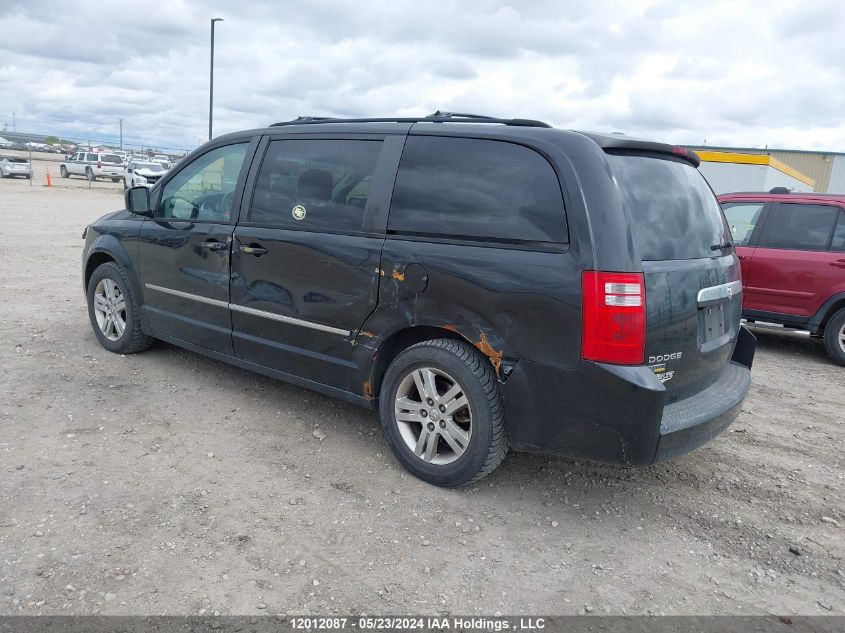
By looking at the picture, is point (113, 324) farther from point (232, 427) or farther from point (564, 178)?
point (564, 178)

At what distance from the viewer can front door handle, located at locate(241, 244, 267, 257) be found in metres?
4.23

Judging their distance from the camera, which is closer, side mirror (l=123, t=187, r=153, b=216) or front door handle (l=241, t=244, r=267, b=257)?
front door handle (l=241, t=244, r=267, b=257)

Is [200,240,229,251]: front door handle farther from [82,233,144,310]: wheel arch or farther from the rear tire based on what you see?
→ the rear tire

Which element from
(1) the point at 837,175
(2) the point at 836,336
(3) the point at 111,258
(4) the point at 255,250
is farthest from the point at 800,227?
(1) the point at 837,175

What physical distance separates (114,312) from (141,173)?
33.4 m

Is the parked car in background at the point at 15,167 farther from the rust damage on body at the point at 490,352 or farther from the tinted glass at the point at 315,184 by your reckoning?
the rust damage on body at the point at 490,352

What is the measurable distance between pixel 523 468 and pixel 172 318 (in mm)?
2790

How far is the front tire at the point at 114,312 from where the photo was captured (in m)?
5.38

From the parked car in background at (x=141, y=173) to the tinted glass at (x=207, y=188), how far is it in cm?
2933

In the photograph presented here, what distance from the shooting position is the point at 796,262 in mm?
6926

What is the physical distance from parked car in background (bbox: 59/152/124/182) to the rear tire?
3807cm

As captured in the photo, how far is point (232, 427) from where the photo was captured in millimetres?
4289

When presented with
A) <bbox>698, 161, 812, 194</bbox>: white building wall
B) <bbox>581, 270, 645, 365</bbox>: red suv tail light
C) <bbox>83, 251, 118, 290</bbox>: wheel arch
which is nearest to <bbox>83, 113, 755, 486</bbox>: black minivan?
<bbox>581, 270, 645, 365</bbox>: red suv tail light

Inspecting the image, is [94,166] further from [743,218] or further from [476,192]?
[476,192]
